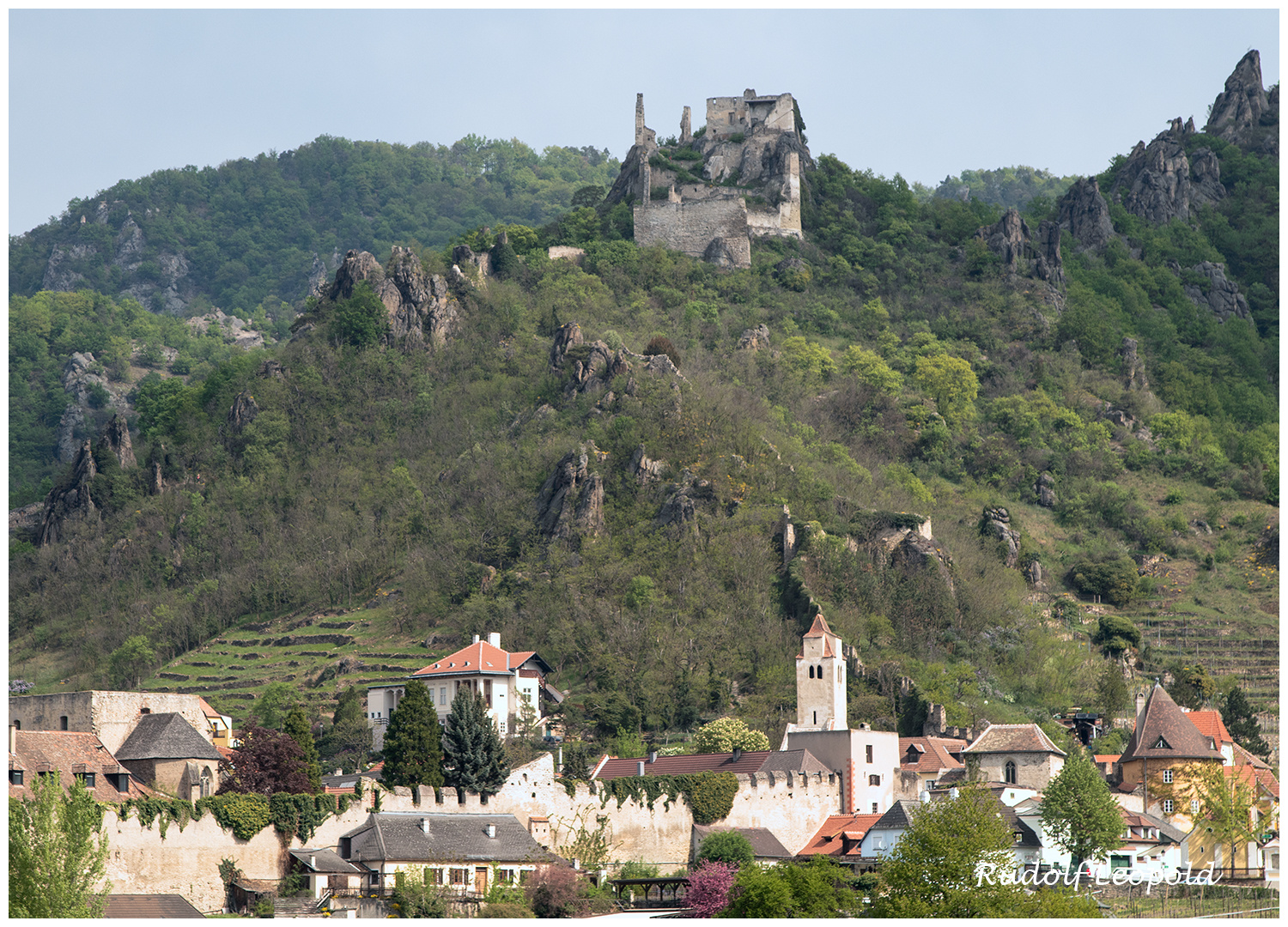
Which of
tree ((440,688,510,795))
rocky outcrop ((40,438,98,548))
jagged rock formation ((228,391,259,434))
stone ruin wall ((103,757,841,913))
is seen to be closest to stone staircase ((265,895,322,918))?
stone ruin wall ((103,757,841,913))

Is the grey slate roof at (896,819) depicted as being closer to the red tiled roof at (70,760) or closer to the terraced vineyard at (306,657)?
the red tiled roof at (70,760)

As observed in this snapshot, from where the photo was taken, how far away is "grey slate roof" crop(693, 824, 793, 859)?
7275 cm

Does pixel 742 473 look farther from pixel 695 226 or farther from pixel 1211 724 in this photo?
pixel 695 226

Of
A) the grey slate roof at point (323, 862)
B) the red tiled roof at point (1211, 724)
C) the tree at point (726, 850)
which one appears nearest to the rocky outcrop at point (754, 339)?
the red tiled roof at point (1211, 724)

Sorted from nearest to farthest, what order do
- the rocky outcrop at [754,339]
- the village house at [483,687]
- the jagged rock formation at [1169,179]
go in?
the village house at [483,687] → the rocky outcrop at [754,339] → the jagged rock formation at [1169,179]

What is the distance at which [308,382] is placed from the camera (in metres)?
127

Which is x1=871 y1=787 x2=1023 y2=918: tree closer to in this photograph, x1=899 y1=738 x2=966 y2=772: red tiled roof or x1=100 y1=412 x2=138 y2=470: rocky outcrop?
x1=899 y1=738 x2=966 y2=772: red tiled roof

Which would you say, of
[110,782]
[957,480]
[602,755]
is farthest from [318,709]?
[957,480]

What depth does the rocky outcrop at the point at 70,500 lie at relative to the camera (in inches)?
4943

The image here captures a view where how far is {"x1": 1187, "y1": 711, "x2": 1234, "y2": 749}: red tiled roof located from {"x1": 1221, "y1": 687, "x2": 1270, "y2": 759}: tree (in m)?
7.44

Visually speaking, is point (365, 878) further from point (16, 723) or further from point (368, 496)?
point (368, 496)

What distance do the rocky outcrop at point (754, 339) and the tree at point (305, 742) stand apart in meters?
64.9

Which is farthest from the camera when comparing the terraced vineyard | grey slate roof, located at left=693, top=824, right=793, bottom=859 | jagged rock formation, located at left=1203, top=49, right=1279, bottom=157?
jagged rock formation, located at left=1203, top=49, right=1279, bottom=157

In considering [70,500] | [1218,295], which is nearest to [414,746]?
[70,500]
